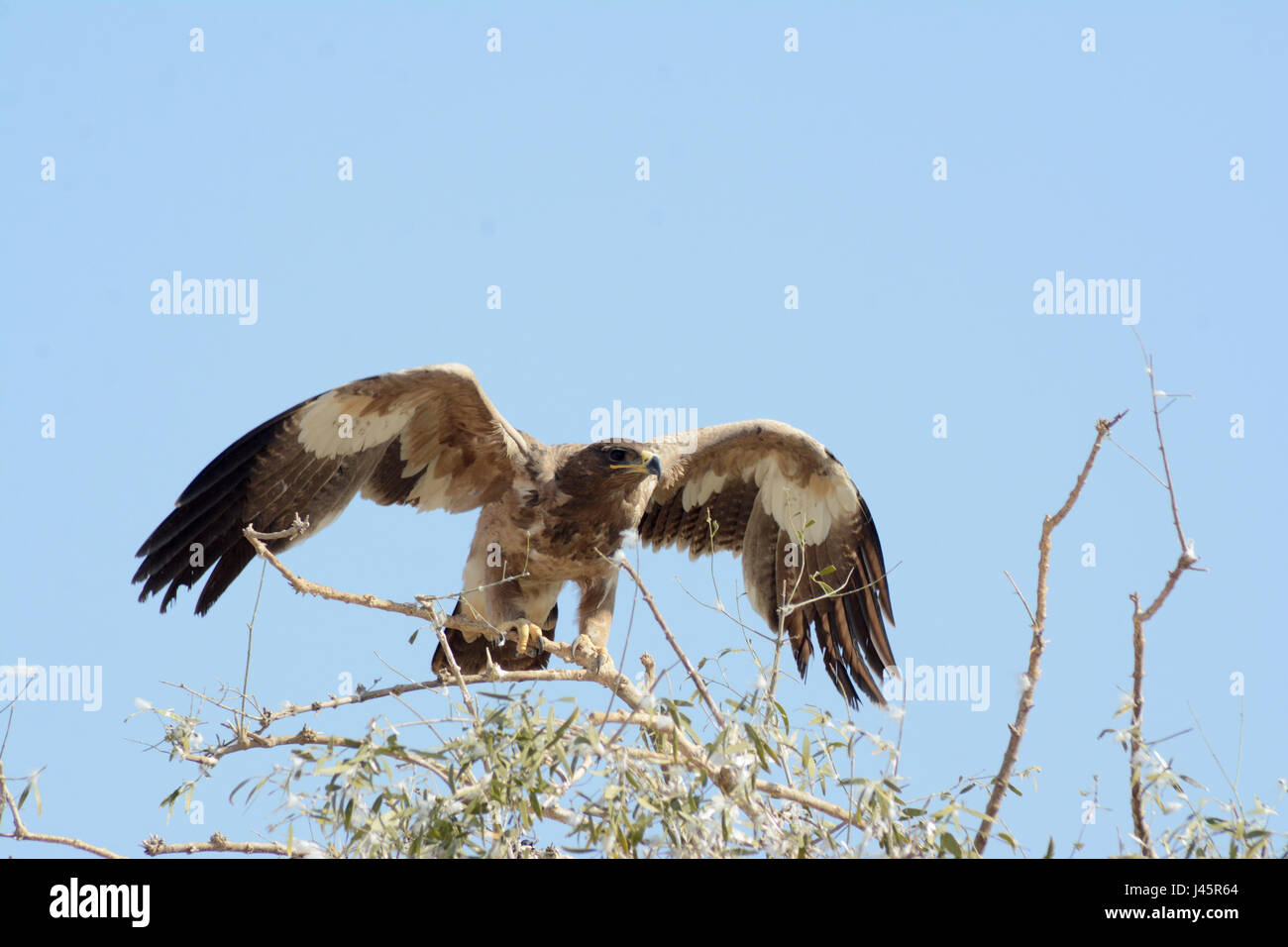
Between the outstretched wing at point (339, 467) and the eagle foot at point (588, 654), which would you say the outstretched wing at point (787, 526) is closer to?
the outstretched wing at point (339, 467)

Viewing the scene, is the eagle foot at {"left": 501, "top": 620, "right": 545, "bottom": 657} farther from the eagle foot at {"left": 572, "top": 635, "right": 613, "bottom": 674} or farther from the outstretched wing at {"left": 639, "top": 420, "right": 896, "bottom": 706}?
the outstretched wing at {"left": 639, "top": 420, "right": 896, "bottom": 706}

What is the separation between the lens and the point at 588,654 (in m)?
6.10

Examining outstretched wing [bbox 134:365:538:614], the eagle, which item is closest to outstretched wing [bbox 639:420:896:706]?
the eagle

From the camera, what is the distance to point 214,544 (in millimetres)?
6273

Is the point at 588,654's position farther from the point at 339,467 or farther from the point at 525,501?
the point at 339,467

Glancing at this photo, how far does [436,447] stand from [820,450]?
2188mm

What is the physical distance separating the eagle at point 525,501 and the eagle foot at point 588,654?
0.09ft

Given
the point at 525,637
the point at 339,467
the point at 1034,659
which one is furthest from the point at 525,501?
the point at 1034,659

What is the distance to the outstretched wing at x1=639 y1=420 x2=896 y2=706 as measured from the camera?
7.35 metres

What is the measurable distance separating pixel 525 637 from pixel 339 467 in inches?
53.3

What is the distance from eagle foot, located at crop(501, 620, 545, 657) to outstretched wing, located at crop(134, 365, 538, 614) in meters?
0.89

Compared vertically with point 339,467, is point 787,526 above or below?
below

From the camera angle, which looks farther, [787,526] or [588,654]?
[787,526]
